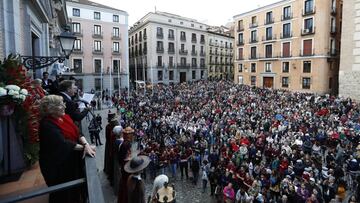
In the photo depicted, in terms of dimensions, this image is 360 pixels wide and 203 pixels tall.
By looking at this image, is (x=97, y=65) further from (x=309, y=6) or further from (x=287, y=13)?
(x=309, y=6)

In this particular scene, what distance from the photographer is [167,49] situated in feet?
161

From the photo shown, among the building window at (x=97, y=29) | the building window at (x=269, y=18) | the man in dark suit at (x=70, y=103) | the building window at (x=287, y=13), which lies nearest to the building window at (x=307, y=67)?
the building window at (x=287, y=13)

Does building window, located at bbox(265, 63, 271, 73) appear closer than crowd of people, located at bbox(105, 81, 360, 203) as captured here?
No

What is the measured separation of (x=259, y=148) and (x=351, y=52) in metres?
19.3

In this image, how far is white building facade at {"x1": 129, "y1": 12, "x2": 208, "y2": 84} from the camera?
46.8 metres

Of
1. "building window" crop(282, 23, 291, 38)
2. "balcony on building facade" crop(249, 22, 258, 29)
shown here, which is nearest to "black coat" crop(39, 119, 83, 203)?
"building window" crop(282, 23, 291, 38)

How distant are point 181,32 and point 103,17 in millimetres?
A: 16663

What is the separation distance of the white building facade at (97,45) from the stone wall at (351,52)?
27548mm

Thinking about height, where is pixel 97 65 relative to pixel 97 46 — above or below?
below

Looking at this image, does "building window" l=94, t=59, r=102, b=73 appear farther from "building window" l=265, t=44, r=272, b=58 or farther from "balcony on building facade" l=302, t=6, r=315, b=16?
"balcony on building facade" l=302, t=6, r=315, b=16

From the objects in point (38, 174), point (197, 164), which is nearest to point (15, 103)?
point (38, 174)

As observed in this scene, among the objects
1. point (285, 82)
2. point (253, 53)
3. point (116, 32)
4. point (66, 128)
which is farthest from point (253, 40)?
point (66, 128)

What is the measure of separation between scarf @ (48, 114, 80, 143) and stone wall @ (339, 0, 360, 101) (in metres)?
28.2

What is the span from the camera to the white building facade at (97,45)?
3722 centimetres
